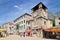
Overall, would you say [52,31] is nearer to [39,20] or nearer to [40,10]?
[39,20]

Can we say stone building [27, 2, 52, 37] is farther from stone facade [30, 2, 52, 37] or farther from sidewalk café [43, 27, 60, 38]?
sidewalk café [43, 27, 60, 38]

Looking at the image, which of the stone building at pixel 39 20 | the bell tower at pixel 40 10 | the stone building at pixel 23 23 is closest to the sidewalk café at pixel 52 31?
the stone building at pixel 39 20

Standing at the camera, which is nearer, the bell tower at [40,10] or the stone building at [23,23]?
the bell tower at [40,10]

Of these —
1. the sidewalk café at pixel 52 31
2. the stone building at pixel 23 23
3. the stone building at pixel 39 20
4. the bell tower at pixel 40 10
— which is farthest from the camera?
the stone building at pixel 23 23

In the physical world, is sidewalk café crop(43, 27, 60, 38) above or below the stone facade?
below

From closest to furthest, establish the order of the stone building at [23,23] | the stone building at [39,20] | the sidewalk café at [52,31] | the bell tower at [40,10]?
the sidewalk café at [52,31]
the stone building at [39,20]
the bell tower at [40,10]
the stone building at [23,23]

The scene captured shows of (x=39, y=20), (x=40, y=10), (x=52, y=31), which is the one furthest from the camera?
(x=40, y=10)

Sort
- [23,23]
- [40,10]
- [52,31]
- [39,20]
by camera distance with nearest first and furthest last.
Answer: [52,31], [39,20], [40,10], [23,23]

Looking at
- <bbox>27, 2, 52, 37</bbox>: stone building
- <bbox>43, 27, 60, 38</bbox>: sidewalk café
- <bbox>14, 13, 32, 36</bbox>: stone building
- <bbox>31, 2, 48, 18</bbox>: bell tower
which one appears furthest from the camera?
<bbox>14, 13, 32, 36</bbox>: stone building

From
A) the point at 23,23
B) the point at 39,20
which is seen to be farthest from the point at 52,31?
the point at 23,23

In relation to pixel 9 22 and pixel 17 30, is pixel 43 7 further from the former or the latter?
pixel 9 22

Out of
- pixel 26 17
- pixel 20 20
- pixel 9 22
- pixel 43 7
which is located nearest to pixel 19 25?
pixel 20 20

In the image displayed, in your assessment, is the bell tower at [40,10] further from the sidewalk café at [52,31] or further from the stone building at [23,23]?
the stone building at [23,23]

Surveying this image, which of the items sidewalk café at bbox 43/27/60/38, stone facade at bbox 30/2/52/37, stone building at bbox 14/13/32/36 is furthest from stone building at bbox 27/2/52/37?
stone building at bbox 14/13/32/36
